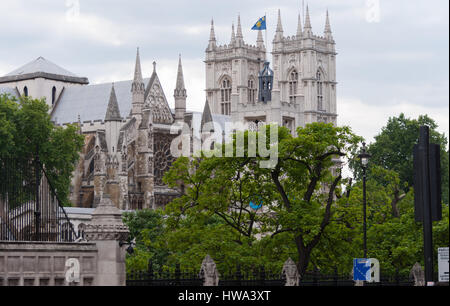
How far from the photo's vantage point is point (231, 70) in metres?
139

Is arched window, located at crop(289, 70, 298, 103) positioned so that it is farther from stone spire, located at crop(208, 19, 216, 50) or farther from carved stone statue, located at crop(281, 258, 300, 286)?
carved stone statue, located at crop(281, 258, 300, 286)

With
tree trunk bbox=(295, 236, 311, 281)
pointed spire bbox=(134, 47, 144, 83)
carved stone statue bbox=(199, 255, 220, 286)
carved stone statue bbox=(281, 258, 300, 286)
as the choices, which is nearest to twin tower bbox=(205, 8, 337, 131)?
pointed spire bbox=(134, 47, 144, 83)

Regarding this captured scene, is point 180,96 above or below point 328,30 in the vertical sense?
below

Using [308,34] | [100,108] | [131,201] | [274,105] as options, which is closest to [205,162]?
[131,201]

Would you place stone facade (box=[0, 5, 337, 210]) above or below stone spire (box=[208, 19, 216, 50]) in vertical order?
below

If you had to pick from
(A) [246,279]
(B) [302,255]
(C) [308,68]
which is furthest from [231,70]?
(A) [246,279]

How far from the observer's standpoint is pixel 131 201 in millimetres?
91938

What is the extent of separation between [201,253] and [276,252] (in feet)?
11.0

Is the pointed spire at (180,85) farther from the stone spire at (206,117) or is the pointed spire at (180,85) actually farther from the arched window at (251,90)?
the arched window at (251,90)

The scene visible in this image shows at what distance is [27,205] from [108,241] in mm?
1772

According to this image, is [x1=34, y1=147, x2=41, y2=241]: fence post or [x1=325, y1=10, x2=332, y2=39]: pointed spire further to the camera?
[x1=325, y1=10, x2=332, y2=39]: pointed spire

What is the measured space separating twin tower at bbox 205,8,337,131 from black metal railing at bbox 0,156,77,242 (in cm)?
10579

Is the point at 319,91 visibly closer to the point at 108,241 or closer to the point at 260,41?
the point at 260,41

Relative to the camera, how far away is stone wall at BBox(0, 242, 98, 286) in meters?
18.0
